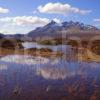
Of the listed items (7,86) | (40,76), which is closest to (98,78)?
(40,76)

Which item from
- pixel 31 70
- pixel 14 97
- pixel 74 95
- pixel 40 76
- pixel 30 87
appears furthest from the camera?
pixel 31 70

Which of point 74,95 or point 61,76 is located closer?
point 74,95

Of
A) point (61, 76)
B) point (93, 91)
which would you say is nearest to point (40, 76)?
point (61, 76)

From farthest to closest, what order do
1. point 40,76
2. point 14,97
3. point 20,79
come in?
point 40,76 → point 20,79 → point 14,97

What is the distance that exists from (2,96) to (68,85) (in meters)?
4.12

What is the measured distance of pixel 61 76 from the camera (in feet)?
57.6

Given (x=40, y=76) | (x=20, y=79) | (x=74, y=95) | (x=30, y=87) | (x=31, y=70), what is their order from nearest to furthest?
(x=74, y=95) < (x=30, y=87) < (x=20, y=79) < (x=40, y=76) < (x=31, y=70)

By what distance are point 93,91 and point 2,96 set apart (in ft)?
14.7

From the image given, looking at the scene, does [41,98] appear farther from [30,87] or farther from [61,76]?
[61,76]

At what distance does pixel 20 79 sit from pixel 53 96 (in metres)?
3.46

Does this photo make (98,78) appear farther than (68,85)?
Yes

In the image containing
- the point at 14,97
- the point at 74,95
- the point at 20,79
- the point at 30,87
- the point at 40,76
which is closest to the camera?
the point at 14,97

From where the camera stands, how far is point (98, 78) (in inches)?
684

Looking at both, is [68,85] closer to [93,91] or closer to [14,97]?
[93,91]
